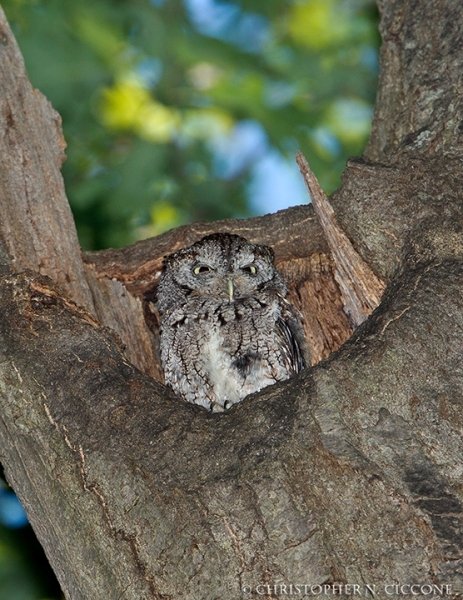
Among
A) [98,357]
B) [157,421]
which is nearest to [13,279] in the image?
[98,357]

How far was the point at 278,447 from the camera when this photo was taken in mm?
2236

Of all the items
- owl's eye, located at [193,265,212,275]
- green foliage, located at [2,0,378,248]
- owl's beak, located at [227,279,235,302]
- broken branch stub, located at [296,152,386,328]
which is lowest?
broken branch stub, located at [296,152,386,328]

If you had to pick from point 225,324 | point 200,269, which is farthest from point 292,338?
point 200,269

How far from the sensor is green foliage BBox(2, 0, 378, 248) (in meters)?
4.35

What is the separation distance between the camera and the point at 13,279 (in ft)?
9.70

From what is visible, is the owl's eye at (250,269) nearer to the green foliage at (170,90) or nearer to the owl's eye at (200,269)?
the owl's eye at (200,269)

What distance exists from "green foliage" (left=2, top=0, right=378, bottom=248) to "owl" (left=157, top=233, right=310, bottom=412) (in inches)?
33.2

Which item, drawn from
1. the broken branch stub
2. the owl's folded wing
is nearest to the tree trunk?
the broken branch stub

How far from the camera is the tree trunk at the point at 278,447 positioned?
2.09m

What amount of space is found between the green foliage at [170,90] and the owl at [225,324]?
84 centimetres

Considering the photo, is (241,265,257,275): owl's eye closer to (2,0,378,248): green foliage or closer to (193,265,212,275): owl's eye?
(193,265,212,275): owl's eye

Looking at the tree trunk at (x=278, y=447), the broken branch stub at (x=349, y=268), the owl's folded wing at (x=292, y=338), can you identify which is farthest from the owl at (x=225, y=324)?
the tree trunk at (x=278, y=447)

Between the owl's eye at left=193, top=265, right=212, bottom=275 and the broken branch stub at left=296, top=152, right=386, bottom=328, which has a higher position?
the owl's eye at left=193, top=265, right=212, bottom=275

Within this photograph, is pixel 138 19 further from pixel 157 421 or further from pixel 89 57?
pixel 157 421
